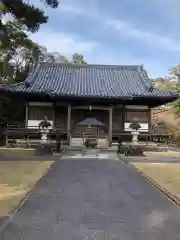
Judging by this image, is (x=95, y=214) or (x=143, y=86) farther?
(x=143, y=86)

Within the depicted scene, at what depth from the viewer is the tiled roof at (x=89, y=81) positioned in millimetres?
26984

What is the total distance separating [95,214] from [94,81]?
24.8 m

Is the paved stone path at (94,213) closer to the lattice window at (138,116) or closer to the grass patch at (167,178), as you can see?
the grass patch at (167,178)

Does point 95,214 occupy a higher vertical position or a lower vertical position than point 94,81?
lower

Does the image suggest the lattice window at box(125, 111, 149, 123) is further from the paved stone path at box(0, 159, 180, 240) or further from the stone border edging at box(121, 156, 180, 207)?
the paved stone path at box(0, 159, 180, 240)

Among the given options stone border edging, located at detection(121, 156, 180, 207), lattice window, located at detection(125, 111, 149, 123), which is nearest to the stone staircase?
lattice window, located at detection(125, 111, 149, 123)

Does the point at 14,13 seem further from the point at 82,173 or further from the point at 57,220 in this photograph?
the point at 57,220

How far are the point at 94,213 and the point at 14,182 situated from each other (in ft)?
13.6

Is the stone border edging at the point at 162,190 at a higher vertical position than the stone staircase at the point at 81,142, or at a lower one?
lower

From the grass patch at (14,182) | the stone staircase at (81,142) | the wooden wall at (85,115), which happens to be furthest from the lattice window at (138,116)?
the grass patch at (14,182)

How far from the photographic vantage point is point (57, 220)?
5.82 metres

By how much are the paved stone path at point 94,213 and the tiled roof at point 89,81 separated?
17.3 m

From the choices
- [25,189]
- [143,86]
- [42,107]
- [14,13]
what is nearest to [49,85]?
[42,107]

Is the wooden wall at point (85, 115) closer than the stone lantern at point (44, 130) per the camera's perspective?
No
